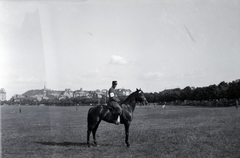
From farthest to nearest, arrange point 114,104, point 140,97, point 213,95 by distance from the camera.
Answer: point 213,95
point 140,97
point 114,104

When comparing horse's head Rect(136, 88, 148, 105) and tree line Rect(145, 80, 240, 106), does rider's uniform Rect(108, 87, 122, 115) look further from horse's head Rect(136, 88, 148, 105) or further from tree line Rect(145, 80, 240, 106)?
tree line Rect(145, 80, 240, 106)

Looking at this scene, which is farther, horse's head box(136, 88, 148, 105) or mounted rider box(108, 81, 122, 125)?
horse's head box(136, 88, 148, 105)

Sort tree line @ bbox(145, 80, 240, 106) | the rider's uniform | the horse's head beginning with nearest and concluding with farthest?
the rider's uniform → the horse's head → tree line @ bbox(145, 80, 240, 106)

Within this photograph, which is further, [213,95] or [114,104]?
[213,95]

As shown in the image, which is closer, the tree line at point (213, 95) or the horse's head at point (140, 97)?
the horse's head at point (140, 97)

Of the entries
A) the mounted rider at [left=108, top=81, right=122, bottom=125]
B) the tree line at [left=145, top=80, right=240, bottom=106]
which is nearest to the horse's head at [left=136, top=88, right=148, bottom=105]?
the mounted rider at [left=108, top=81, right=122, bottom=125]

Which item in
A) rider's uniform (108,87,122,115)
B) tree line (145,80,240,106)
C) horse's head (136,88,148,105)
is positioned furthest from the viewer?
tree line (145,80,240,106)

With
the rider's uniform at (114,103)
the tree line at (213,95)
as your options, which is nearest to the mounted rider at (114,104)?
the rider's uniform at (114,103)

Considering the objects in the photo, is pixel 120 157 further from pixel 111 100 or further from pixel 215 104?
pixel 215 104

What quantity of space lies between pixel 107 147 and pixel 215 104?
57132 mm

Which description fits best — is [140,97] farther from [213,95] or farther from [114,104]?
[213,95]

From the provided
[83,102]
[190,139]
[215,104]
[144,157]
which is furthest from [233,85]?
[83,102]

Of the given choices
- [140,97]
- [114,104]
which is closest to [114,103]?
[114,104]

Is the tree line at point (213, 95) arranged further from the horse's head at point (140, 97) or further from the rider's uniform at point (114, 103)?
the rider's uniform at point (114, 103)
